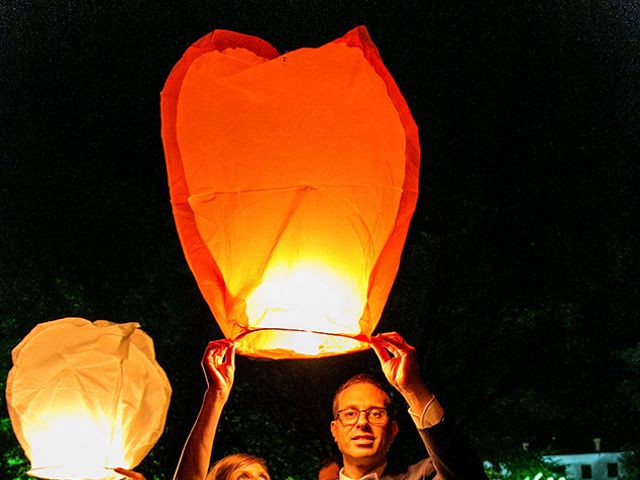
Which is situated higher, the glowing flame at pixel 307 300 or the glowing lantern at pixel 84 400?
the glowing flame at pixel 307 300

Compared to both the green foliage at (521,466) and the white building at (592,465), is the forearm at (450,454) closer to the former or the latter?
the green foliage at (521,466)

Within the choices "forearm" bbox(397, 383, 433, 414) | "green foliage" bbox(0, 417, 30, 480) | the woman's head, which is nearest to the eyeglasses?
"forearm" bbox(397, 383, 433, 414)

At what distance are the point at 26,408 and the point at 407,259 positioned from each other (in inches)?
288

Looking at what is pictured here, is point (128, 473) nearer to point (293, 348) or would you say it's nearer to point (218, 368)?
point (218, 368)

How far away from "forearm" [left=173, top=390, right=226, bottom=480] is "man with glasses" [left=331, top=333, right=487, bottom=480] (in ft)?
1.50

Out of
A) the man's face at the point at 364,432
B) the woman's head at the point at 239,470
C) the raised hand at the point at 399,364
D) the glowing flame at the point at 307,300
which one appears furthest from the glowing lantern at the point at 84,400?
the raised hand at the point at 399,364

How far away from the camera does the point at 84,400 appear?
404 cm

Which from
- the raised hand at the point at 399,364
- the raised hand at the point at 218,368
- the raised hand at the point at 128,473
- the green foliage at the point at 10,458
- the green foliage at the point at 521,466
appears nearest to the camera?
the raised hand at the point at 399,364

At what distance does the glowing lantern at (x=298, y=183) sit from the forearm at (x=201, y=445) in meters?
0.37

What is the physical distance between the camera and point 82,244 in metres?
12.2

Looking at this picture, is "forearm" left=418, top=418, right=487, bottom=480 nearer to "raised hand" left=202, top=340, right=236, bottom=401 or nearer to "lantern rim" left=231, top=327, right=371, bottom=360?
"lantern rim" left=231, top=327, right=371, bottom=360

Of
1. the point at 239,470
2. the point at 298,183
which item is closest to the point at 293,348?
the point at 298,183

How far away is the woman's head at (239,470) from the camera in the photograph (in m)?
3.92

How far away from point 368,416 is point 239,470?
0.90 m
